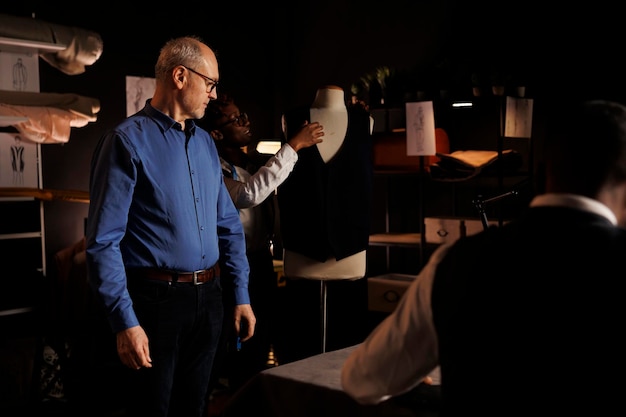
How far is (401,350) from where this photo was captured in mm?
1254

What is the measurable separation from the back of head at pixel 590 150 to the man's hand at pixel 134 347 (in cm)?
127

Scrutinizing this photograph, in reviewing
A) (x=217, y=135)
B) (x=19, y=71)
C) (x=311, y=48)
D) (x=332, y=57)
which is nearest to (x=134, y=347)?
(x=217, y=135)

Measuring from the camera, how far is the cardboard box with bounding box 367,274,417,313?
14.8 feet

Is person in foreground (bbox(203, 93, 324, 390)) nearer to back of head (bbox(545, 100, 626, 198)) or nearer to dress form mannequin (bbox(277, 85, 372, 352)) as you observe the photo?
dress form mannequin (bbox(277, 85, 372, 352))

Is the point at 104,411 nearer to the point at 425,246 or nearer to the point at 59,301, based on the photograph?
the point at 59,301

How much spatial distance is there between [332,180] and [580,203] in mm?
2319

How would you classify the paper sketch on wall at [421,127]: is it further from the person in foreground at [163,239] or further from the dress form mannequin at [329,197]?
the person in foreground at [163,239]

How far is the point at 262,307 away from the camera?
148 inches

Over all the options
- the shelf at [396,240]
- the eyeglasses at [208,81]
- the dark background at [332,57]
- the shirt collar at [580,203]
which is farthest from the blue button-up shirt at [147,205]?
the shelf at [396,240]

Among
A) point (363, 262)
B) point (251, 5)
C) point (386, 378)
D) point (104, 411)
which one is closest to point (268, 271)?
point (363, 262)

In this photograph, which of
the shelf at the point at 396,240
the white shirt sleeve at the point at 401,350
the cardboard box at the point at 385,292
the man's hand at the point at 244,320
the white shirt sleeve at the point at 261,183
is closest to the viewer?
the white shirt sleeve at the point at 401,350

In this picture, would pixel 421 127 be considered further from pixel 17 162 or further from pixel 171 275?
pixel 17 162

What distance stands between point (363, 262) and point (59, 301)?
6.01ft

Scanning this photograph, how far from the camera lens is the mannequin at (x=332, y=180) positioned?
3.41 meters
